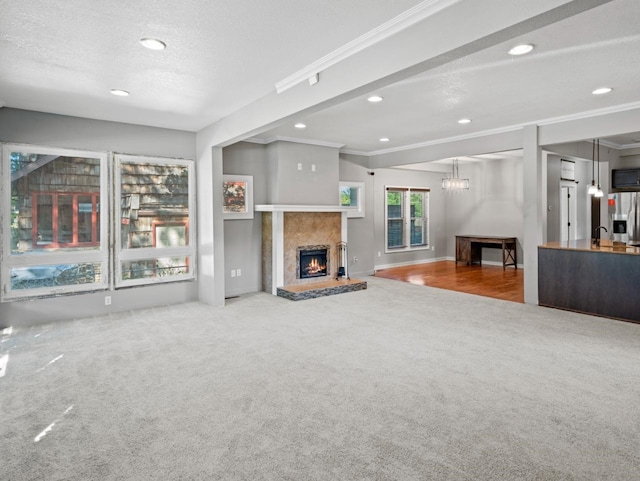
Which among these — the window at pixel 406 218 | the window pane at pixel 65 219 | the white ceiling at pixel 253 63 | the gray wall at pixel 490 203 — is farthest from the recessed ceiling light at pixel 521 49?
the gray wall at pixel 490 203

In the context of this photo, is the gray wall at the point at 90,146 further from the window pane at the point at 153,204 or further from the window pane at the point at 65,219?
the window pane at the point at 65,219

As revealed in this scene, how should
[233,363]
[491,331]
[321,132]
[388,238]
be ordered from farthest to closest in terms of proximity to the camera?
[388,238], [321,132], [491,331], [233,363]

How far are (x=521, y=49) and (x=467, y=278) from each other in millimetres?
5501

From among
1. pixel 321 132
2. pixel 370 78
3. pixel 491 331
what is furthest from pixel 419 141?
pixel 370 78

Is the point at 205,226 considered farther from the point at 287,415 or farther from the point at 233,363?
the point at 287,415

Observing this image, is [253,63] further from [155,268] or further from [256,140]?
[155,268]

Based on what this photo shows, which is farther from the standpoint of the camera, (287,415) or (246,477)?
(287,415)

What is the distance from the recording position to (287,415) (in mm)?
2580

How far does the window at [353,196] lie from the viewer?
820 centimetres

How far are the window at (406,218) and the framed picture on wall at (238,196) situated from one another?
4257 mm

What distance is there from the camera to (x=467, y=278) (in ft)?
26.1

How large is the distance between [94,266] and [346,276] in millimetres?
4115

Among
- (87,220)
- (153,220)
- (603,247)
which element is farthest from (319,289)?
(603,247)

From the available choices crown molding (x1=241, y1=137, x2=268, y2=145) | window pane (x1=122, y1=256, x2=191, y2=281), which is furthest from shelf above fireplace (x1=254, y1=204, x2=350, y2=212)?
window pane (x1=122, y1=256, x2=191, y2=281)
